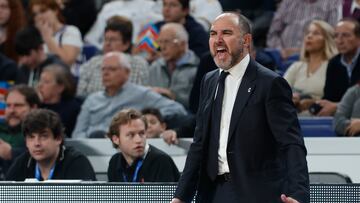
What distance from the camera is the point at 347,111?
9.38 metres

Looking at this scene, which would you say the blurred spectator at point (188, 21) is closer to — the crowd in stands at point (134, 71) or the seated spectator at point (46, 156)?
the crowd in stands at point (134, 71)

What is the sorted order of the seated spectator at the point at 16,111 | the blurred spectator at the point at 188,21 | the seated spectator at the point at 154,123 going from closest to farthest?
1. the seated spectator at the point at 154,123
2. the seated spectator at the point at 16,111
3. the blurred spectator at the point at 188,21

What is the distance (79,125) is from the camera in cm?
1059

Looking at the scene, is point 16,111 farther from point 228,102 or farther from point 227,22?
point 227,22

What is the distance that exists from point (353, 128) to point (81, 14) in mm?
5428

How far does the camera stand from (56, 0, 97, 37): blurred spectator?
13.5 m

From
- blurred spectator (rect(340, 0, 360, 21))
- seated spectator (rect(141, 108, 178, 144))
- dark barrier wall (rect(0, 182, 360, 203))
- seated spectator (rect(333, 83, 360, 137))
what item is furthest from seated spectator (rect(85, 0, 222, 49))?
dark barrier wall (rect(0, 182, 360, 203))

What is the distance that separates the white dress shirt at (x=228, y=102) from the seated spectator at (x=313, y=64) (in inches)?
181

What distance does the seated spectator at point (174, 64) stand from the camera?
36.4ft

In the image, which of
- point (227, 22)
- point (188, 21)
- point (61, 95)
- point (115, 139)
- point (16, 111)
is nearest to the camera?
point (227, 22)

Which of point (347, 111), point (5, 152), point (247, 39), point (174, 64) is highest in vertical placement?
point (247, 39)

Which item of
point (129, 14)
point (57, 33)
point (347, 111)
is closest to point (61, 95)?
point (57, 33)

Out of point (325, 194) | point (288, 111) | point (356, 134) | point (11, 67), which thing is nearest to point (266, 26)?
point (11, 67)

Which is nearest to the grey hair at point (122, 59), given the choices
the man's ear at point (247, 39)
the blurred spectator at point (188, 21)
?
the blurred spectator at point (188, 21)
